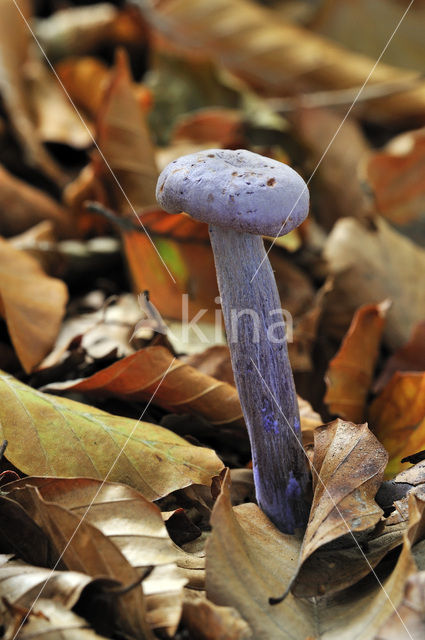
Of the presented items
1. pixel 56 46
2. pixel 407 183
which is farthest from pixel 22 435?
pixel 56 46

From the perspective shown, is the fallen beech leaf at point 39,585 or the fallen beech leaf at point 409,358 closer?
the fallen beech leaf at point 39,585

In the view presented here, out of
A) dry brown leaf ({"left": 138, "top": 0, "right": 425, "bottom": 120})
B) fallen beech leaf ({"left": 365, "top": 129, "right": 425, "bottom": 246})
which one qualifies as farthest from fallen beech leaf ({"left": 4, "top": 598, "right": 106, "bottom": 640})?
dry brown leaf ({"left": 138, "top": 0, "right": 425, "bottom": 120})

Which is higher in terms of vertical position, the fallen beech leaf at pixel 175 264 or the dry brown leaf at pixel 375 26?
the dry brown leaf at pixel 375 26

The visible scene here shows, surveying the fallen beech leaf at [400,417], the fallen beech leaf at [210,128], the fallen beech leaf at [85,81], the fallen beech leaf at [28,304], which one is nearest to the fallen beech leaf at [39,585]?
the fallen beech leaf at [28,304]

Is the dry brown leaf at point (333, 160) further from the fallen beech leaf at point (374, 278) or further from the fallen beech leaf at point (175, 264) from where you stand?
the fallen beech leaf at point (175, 264)

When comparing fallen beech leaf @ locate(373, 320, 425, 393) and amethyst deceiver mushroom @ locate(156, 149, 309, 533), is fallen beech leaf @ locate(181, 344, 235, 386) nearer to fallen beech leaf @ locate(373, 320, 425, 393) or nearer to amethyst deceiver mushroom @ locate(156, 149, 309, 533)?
amethyst deceiver mushroom @ locate(156, 149, 309, 533)

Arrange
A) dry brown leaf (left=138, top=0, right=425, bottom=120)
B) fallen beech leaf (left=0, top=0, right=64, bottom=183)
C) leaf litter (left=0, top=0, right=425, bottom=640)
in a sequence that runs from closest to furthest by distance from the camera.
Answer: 1. leaf litter (left=0, top=0, right=425, bottom=640)
2. fallen beech leaf (left=0, top=0, right=64, bottom=183)
3. dry brown leaf (left=138, top=0, right=425, bottom=120)
